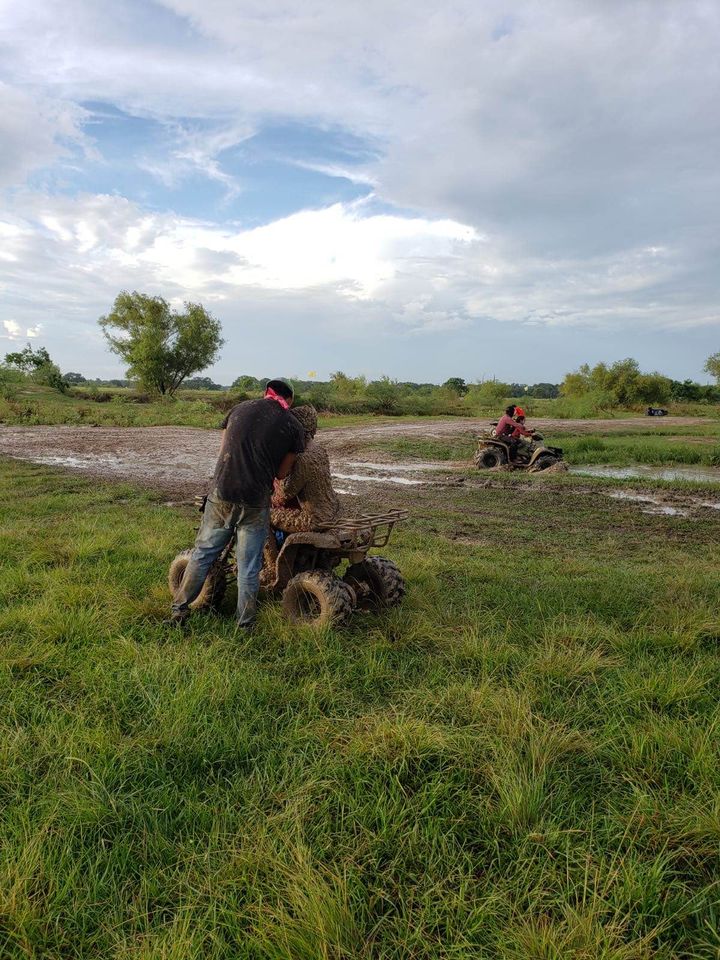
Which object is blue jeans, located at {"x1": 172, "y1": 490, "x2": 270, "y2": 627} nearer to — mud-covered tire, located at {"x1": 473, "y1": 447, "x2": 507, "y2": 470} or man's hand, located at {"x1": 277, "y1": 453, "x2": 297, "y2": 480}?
man's hand, located at {"x1": 277, "y1": 453, "x2": 297, "y2": 480}

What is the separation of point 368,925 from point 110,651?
241 centimetres

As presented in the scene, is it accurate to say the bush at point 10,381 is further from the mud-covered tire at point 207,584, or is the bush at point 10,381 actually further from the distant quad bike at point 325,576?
the distant quad bike at point 325,576

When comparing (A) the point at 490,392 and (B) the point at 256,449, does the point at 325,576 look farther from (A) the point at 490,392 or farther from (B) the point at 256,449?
(A) the point at 490,392

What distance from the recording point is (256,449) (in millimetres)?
4027

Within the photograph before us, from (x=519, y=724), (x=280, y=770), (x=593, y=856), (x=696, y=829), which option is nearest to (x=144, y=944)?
(x=280, y=770)

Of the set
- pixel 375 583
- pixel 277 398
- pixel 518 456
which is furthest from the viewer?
pixel 518 456

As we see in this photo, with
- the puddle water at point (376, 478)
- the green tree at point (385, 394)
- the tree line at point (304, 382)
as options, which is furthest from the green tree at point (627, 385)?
the puddle water at point (376, 478)

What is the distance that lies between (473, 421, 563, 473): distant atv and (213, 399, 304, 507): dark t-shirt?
11.6 meters

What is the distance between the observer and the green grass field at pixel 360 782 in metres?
1.97

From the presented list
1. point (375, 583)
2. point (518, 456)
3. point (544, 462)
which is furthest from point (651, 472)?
point (375, 583)

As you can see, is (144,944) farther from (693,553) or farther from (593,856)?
(693,553)

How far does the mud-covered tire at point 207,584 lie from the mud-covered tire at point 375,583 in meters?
0.95

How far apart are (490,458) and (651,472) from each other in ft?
13.7

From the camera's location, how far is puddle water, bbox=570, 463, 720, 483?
14.5m
